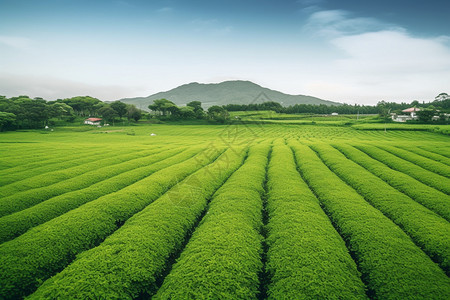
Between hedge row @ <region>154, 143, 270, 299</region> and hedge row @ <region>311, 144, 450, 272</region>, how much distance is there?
667cm

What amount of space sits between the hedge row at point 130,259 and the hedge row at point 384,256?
714cm

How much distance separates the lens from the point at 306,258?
7.33 metres

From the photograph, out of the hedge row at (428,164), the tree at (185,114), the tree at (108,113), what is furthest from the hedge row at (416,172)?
the tree at (108,113)

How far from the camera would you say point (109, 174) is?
1822 centimetres

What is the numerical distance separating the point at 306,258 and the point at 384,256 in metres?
2.91

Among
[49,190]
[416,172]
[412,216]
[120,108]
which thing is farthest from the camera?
[120,108]

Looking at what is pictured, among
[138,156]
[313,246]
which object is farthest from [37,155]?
[313,246]

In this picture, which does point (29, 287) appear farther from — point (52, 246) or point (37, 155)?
point (37, 155)

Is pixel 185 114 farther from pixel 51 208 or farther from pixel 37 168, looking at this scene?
pixel 51 208

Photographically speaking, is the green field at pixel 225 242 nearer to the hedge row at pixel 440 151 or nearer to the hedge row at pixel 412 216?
the hedge row at pixel 412 216

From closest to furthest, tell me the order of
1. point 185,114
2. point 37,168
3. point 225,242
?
point 225,242
point 37,168
point 185,114

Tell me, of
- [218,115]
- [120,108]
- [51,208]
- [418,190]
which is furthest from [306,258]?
[120,108]

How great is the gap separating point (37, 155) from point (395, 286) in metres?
33.2

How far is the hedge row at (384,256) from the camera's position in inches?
245
